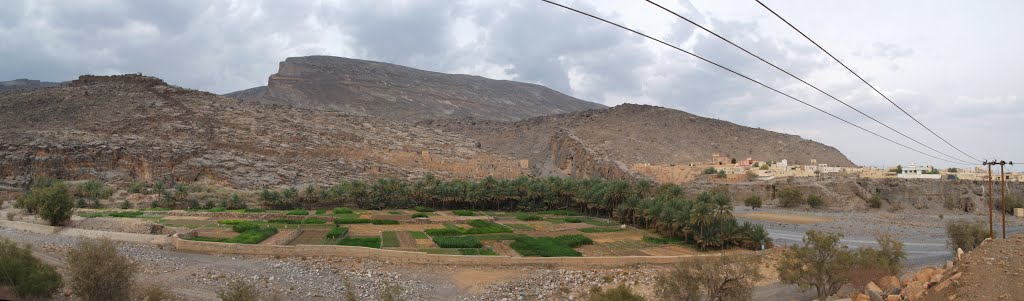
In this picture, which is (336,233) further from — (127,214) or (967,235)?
(967,235)

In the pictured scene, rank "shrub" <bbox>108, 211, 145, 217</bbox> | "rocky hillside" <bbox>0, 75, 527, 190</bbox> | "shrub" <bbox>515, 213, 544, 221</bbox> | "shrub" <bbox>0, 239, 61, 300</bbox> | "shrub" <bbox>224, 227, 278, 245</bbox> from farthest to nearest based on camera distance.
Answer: "rocky hillside" <bbox>0, 75, 527, 190</bbox> < "shrub" <bbox>515, 213, 544, 221</bbox> < "shrub" <bbox>108, 211, 145, 217</bbox> < "shrub" <bbox>224, 227, 278, 245</bbox> < "shrub" <bbox>0, 239, 61, 300</bbox>

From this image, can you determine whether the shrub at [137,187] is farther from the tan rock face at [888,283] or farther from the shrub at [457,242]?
the tan rock face at [888,283]

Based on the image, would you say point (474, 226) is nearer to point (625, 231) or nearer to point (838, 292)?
point (625, 231)

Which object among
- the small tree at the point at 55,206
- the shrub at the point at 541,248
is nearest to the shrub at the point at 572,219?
the shrub at the point at 541,248

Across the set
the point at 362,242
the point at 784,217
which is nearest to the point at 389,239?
the point at 362,242

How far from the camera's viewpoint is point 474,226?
40.3 m

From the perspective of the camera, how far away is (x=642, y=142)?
3543 inches

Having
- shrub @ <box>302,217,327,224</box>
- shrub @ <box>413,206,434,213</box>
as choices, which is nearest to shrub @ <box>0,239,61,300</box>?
shrub @ <box>302,217,327,224</box>

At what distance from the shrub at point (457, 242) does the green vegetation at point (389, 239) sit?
2244mm

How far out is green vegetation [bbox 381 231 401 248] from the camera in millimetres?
31642

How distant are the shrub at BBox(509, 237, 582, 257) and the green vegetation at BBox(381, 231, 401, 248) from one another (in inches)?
248

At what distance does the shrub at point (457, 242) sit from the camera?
105ft

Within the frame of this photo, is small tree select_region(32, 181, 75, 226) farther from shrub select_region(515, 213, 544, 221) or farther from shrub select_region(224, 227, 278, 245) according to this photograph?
shrub select_region(515, 213, 544, 221)

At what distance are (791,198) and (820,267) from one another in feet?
133
